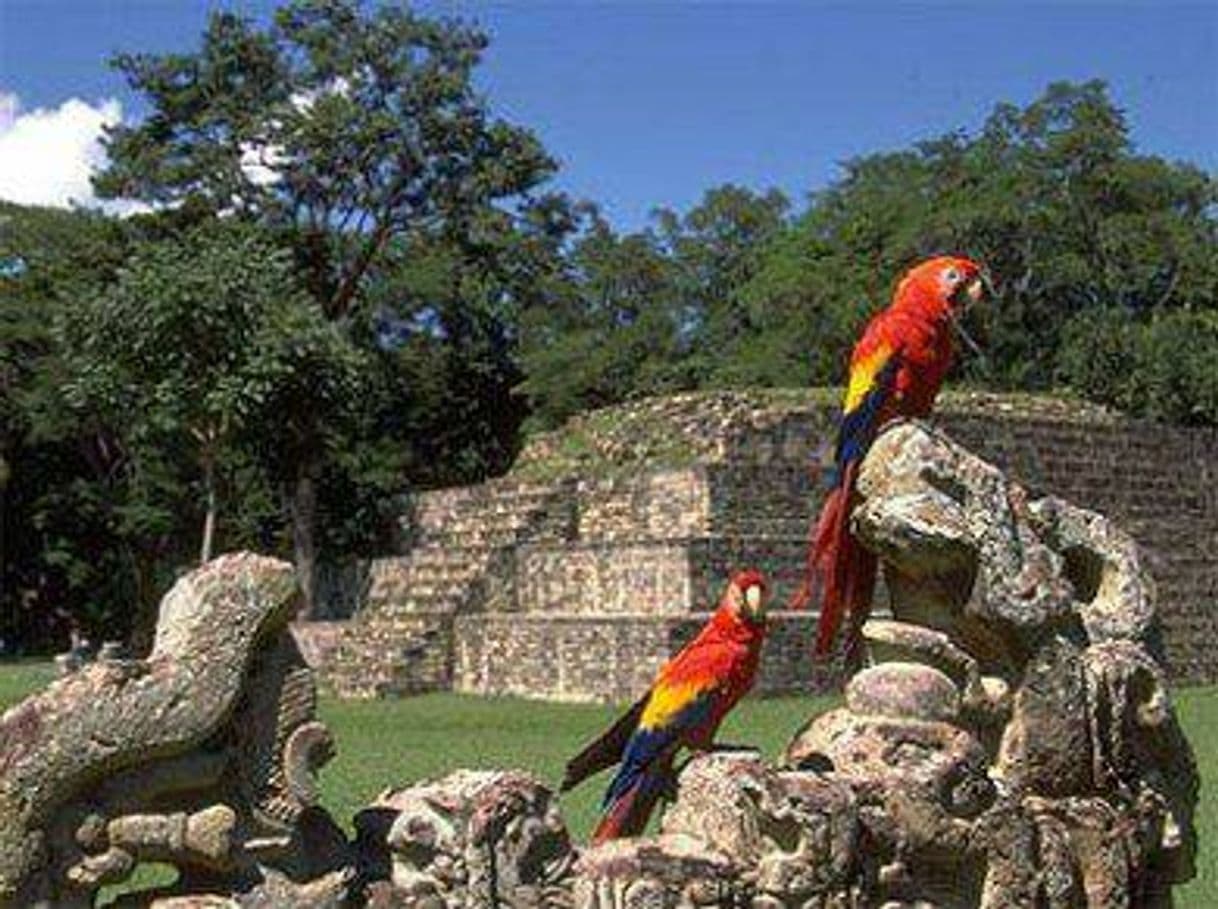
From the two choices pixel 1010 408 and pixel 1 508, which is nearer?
pixel 1010 408

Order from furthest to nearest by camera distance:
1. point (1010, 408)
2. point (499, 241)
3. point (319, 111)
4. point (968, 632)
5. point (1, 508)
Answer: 1. point (1, 508)
2. point (499, 241)
3. point (319, 111)
4. point (1010, 408)
5. point (968, 632)

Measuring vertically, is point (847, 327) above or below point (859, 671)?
above


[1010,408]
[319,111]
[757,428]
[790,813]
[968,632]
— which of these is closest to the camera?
[790,813]

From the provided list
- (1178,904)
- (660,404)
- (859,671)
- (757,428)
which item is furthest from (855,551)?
(660,404)

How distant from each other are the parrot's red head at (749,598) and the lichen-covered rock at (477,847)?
74cm

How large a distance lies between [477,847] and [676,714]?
676 millimetres

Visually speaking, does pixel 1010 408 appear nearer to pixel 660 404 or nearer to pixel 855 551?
pixel 660 404

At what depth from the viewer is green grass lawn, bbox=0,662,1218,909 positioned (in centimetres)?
1081

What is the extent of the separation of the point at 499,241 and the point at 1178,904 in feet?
98.5

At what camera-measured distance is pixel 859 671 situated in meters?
4.82

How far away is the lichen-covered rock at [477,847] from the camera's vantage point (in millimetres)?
3941

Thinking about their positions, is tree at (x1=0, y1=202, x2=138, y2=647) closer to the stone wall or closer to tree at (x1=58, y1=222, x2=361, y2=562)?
tree at (x1=58, y1=222, x2=361, y2=562)

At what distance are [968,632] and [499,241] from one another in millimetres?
32807

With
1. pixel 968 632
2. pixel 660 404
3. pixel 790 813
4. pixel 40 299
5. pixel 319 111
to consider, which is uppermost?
pixel 319 111
